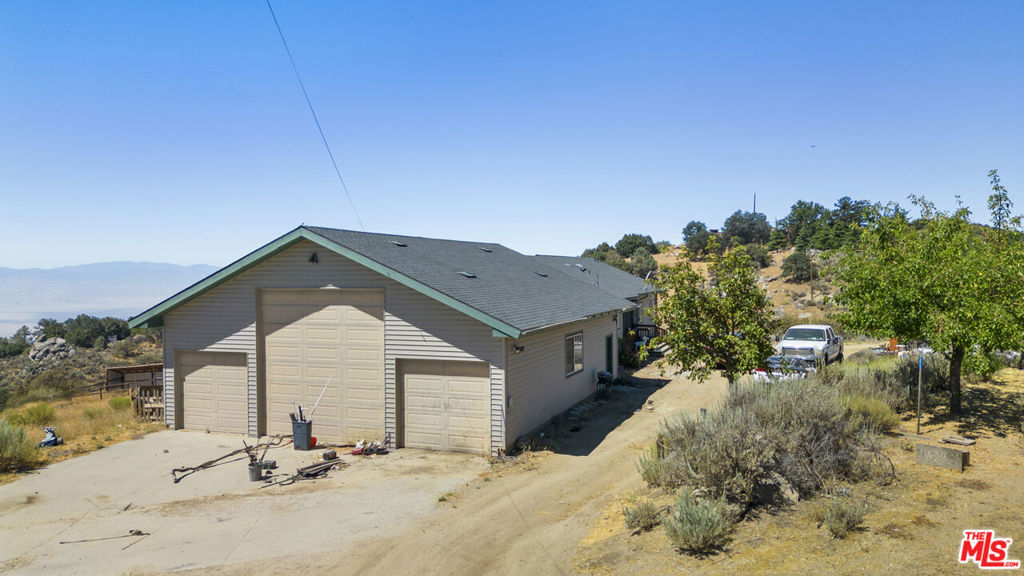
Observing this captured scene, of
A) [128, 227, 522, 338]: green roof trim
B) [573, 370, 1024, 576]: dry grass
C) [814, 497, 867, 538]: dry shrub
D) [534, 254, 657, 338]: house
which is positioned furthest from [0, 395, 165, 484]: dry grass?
[534, 254, 657, 338]: house

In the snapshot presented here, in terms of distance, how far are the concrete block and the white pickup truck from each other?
12155 millimetres

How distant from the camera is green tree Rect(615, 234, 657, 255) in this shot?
75.3 m

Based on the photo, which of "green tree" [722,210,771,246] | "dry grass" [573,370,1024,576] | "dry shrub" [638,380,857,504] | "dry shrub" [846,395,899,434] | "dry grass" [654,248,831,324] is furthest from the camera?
"green tree" [722,210,771,246]

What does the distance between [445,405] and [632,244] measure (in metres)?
65.0

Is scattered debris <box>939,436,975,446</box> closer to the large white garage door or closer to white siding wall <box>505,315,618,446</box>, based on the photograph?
white siding wall <box>505,315,618,446</box>

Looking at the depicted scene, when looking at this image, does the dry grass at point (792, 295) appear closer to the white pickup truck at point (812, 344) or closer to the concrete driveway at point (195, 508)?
the white pickup truck at point (812, 344)

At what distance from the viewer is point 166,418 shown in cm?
1667

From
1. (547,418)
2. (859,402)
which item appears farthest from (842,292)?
(547,418)

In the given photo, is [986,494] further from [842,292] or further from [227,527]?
[227,527]

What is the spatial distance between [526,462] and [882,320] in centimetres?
865

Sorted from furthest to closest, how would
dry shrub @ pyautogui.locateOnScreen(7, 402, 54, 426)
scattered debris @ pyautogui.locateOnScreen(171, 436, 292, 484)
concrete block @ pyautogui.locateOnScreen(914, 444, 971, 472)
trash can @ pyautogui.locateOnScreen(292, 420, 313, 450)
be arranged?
dry shrub @ pyautogui.locateOnScreen(7, 402, 54, 426), trash can @ pyautogui.locateOnScreen(292, 420, 313, 450), scattered debris @ pyautogui.locateOnScreen(171, 436, 292, 484), concrete block @ pyautogui.locateOnScreen(914, 444, 971, 472)

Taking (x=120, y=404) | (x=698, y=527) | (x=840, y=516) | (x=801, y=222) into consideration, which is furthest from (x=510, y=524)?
(x=801, y=222)

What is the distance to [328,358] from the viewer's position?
14.8 metres

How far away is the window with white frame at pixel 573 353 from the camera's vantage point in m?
17.5
